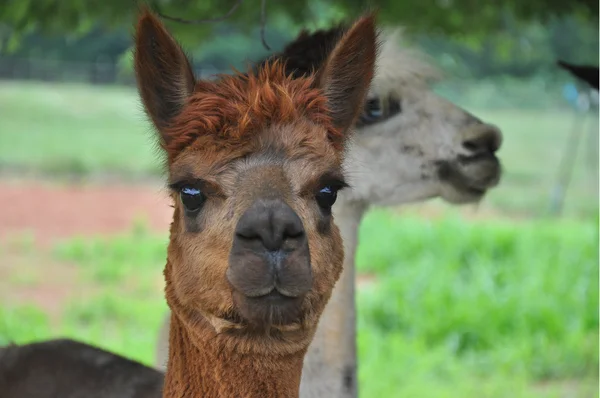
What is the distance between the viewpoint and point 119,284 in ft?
34.2

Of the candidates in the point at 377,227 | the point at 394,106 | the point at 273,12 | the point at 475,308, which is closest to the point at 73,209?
the point at 377,227

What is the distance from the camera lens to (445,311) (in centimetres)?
866

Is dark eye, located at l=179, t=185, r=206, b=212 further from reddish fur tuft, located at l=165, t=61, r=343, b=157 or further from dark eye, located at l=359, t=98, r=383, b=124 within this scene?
dark eye, located at l=359, t=98, r=383, b=124

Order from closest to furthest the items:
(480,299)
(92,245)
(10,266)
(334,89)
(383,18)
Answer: (334,89), (383,18), (480,299), (10,266), (92,245)

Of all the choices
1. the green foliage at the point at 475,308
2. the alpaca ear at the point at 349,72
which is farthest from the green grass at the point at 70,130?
the alpaca ear at the point at 349,72

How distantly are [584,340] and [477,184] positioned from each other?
4.42m

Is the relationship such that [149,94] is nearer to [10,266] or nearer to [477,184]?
[477,184]

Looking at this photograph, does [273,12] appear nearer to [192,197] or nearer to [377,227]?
[192,197]

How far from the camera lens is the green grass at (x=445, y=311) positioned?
734 cm

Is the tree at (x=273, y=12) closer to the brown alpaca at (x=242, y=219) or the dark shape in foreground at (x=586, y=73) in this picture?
the dark shape in foreground at (x=586, y=73)

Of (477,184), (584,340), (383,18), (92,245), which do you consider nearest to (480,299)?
(584,340)

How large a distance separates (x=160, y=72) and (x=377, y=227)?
33.4 feet

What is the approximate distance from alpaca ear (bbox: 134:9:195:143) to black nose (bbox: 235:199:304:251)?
561 millimetres

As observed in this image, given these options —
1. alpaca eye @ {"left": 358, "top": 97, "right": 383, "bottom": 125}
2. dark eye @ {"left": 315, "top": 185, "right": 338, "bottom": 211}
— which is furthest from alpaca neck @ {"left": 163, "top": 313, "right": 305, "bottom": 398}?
alpaca eye @ {"left": 358, "top": 97, "right": 383, "bottom": 125}
